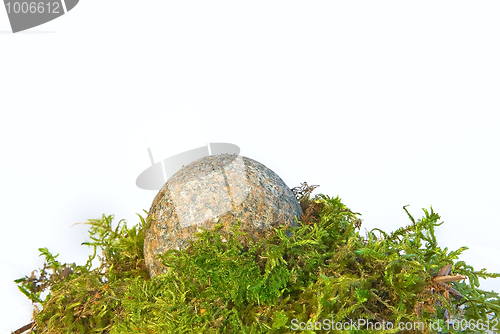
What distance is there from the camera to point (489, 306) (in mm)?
3020

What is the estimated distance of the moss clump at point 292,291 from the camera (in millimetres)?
2547

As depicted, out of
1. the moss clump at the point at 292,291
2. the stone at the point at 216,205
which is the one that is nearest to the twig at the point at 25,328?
the moss clump at the point at 292,291

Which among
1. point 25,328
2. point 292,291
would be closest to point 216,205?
point 292,291

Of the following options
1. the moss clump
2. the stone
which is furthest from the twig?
the stone

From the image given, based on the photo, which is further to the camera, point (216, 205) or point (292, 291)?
point (216, 205)

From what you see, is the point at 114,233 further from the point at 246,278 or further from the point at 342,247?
the point at 342,247

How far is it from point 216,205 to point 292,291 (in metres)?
0.76

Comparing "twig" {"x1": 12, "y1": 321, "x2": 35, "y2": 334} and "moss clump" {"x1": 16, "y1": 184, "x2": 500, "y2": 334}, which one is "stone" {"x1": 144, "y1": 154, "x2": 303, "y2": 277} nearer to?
"moss clump" {"x1": 16, "y1": 184, "x2": 500, "y2": 334}

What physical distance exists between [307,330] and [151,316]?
1027mm

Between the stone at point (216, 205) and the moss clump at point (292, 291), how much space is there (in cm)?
10

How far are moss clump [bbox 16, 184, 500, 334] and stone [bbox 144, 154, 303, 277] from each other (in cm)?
10

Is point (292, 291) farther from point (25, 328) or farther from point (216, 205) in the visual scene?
point (25, 328)

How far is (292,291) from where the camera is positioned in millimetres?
2727

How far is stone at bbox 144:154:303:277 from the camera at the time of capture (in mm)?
2918
